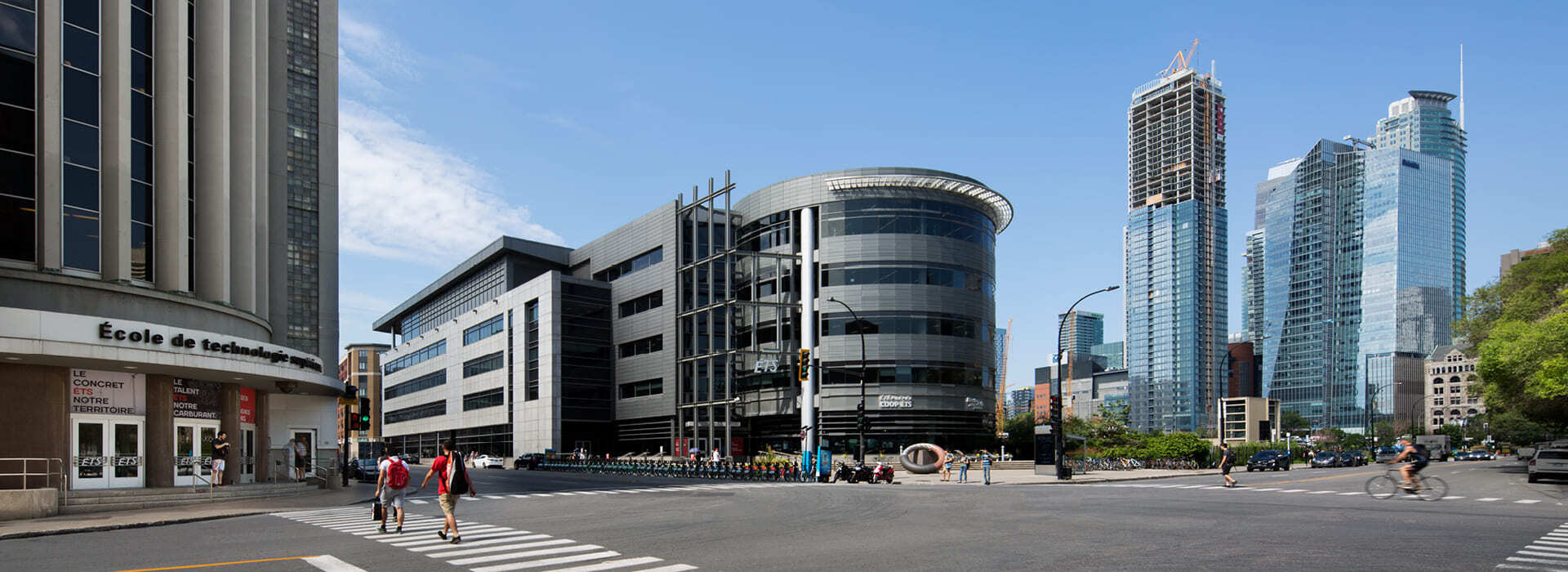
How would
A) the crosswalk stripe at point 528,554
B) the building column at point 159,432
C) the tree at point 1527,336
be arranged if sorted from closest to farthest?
the crosswalk stripe at point 528,554, the building column at point 159,432, the tree at point 1527,336

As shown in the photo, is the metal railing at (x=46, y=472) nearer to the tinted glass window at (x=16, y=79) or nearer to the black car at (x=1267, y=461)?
the tinted glass window at (x=16, y=79)

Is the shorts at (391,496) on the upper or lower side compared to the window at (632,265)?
lower

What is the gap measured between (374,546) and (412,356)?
113m

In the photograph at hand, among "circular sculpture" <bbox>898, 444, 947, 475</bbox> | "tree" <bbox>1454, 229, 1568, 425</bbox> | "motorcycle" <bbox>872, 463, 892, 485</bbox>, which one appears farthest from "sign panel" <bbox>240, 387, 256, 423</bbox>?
"tree" <bbox>1454, 229, 1568, 425</bbox>

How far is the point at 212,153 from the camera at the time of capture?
35.3 meters

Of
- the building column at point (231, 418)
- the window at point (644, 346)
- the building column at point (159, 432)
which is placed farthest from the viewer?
the window at point (644, 346)

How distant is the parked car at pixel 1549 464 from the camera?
36.8 m

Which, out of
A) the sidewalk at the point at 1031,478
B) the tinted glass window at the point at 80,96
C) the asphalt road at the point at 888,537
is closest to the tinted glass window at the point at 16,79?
the tinted glass window at the point at 80,96

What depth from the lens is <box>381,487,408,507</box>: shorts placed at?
18312 millimetres

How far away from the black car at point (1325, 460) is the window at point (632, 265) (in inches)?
1966

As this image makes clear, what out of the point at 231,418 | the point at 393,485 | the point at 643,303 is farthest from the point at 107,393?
the point at 643,303

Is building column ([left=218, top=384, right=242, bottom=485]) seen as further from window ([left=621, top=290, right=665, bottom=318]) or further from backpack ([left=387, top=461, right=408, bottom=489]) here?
window ([left=621, top=290, right=665, bottom=318])

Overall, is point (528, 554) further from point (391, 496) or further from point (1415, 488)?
point (1415, 488)

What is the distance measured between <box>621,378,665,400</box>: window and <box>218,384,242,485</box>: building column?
45918mm
